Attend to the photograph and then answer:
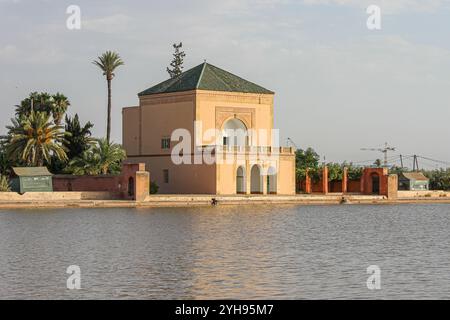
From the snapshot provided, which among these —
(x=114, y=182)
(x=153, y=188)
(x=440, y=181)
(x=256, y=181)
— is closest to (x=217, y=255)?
(x=114, y=182)

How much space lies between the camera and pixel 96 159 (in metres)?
63.5

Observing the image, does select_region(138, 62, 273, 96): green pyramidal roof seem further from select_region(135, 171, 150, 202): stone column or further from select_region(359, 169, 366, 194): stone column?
select_region(359, 169, 366, 194): stone column

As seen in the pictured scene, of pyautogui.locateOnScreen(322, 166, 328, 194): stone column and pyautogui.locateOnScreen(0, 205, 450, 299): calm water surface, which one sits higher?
pyautogui.locateOnScreen(322, 166, 328, 194): stone column

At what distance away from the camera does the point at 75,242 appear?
36.2m

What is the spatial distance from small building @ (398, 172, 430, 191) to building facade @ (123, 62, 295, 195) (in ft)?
52.9

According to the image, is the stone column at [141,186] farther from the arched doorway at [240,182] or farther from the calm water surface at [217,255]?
the arched doorway at [240,182]

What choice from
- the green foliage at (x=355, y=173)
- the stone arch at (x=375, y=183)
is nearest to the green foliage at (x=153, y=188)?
the stone arch at (x=375, y=183)

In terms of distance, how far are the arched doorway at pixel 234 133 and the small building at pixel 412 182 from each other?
19125mm

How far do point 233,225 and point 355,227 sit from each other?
5860mm

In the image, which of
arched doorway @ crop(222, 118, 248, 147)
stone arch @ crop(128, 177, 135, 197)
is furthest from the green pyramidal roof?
stone arch @ crop(128, 177, 135, 197)

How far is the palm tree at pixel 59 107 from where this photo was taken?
225 feet

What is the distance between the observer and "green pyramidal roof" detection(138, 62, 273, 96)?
2625 inches

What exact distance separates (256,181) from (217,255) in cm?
3638

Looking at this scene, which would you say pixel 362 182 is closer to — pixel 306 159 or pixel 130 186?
pixel 306 159
